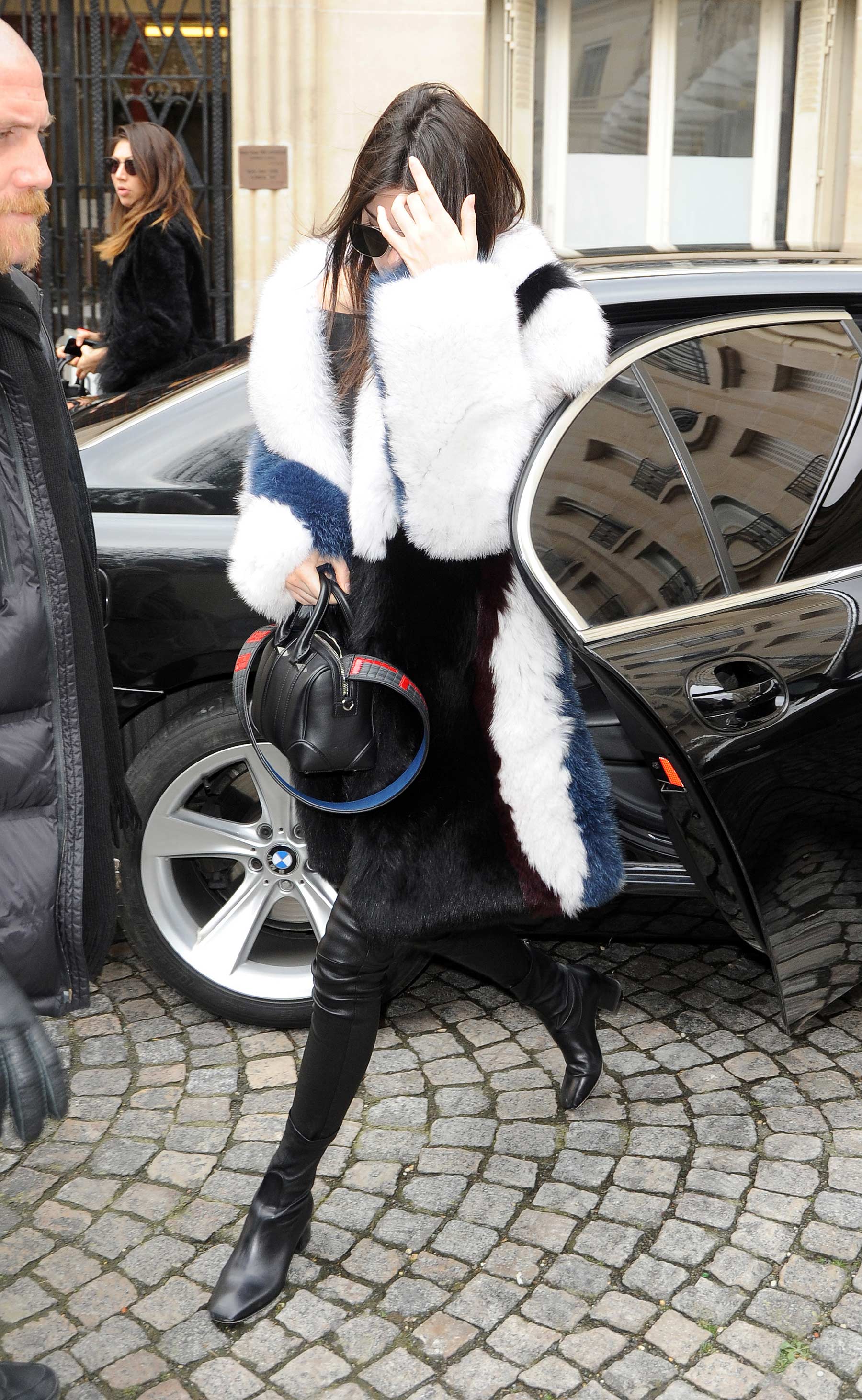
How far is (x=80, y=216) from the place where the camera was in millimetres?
8664

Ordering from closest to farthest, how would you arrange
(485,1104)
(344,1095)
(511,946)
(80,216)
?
1. (344,1095)
2. (511,946)
3. (485,1104)
4. (80,216)

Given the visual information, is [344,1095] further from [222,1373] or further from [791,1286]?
[791,1286]

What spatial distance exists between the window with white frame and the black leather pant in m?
7.33

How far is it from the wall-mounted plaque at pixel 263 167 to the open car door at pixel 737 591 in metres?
6.17

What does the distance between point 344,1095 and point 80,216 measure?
24.8ft

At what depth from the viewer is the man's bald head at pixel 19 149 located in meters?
1.75

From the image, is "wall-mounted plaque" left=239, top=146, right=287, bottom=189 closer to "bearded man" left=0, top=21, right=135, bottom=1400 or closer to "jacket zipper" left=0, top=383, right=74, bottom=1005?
"bearded man" left=0, top=21, right=135, bottom=1400

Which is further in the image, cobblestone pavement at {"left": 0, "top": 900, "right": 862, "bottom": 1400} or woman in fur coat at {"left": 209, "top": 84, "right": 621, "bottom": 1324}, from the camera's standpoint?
cobblestone pavement at {"left": 0, "top": 900, "right": 862, "bottom": 1400}

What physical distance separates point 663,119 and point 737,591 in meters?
7.48

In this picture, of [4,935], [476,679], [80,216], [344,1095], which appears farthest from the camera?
[80,216]

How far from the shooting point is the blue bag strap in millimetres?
2074

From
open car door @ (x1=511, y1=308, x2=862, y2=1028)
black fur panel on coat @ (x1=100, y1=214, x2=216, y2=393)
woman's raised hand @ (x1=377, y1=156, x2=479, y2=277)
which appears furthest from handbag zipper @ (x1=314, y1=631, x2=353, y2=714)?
black fur panel on coat @ (x1=100, y1=214, x2=216, y2=393)

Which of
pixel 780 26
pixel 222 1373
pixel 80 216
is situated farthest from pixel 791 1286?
pixel 780 26

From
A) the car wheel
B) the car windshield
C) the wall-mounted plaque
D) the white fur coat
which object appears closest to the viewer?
the white fur coat
